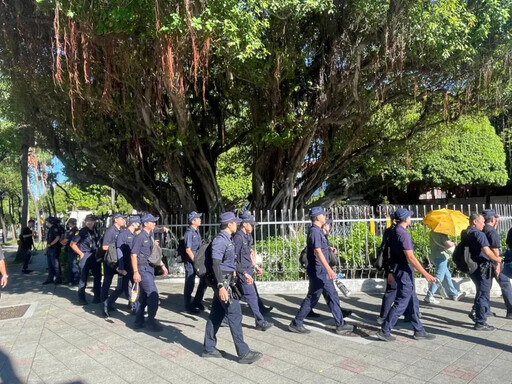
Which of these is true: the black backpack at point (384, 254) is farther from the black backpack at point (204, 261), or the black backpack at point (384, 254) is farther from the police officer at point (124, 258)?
the police officer at point (124, 258)

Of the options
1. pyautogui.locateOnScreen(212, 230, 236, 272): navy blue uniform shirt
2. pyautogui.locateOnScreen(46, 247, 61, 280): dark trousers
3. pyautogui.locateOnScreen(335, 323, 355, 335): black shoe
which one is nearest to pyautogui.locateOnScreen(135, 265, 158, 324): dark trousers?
pyautogui.locateOnScreen(212, 230, 236, 272): navy blue uniform shirt

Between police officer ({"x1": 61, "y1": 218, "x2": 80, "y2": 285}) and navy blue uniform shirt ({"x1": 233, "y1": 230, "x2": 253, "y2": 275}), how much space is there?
509cm

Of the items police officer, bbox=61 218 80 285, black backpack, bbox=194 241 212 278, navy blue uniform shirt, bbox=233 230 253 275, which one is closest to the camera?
black backpack, bbox=194 241 212 278

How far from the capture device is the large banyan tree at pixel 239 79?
7078 millimetres

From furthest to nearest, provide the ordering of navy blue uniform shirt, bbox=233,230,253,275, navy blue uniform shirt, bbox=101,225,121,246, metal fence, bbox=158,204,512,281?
metal fence, bbox=158,204,512,281 → navy blue uniform shirt, bbox=101,225,121,246 → navy blue uniform shirt, bbox=233,230,253,275

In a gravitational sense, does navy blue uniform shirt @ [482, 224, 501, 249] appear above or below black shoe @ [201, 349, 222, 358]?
above

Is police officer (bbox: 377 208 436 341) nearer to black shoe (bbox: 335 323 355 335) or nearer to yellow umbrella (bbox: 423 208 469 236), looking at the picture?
black shoe (bbox: 335 323 355 335)

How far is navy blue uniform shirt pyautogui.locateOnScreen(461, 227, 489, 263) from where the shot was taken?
572 cm

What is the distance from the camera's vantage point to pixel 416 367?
461 cm

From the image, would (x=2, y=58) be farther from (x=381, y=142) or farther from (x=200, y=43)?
(x=381, y=142)

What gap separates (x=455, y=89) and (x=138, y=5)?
25.3 ft

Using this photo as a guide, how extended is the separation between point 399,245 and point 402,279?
0.44 metres

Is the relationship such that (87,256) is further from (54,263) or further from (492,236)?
(492,236)

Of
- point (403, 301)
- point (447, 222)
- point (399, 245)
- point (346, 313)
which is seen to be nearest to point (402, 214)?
point (399, 245)
